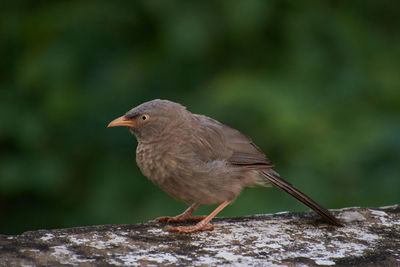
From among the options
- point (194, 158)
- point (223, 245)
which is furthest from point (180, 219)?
point (223, 245)

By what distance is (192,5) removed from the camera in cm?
603

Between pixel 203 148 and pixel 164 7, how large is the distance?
198 cm

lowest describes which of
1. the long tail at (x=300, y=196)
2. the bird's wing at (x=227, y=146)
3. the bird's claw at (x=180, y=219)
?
the bird's claw at (x=180, y=219)

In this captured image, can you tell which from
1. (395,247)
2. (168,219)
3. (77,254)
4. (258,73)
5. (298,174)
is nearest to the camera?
(77,254)

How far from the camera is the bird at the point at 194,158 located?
4.31 m

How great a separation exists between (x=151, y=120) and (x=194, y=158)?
439 millimetres

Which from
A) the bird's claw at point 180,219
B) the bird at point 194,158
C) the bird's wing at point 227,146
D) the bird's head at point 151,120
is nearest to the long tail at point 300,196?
the bird at point 194,158

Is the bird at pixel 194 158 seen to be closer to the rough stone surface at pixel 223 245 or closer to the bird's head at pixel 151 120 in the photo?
the bird's head at pixel 151 120

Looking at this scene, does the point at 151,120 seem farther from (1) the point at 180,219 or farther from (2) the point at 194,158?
(1) the point at 180,219

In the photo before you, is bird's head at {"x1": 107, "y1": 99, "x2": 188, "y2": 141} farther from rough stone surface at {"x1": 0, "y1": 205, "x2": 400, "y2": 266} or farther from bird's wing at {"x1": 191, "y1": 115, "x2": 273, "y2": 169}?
rough stone surface at {"x1": 0, "y1": 205, "x2": 400, "y2": 266}

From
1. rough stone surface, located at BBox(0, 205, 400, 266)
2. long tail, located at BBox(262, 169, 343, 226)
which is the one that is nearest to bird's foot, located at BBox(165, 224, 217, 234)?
rough stone surface, located at BBox(0, 205, 400, 266)

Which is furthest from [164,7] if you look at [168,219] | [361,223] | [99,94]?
[361,223]

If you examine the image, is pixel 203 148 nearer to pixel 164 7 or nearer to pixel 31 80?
pixel 164 7

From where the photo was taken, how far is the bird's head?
14.9ft
